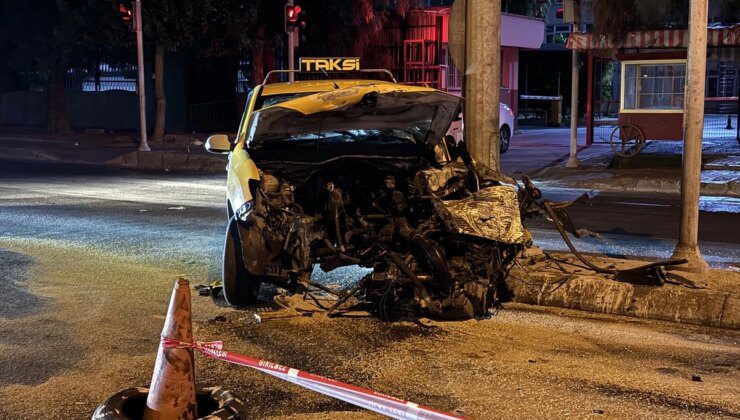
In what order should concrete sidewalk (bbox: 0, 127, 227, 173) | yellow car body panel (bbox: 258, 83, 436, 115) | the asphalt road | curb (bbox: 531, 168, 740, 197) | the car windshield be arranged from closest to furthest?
the asphalt road
yellow car body panel (bbox: 258, 83, 436, 115)
the car windshield
curb (bbox: 531, 168, 740, 197)
concrete sidewalk (bbox: 0, 127, 227, 173)

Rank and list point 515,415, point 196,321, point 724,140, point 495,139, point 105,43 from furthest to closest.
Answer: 1. point 105,43
2. point 724,140
3. point 495,139
4. point 196,321
5. point 515,415

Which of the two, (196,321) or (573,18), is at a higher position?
(573,18)

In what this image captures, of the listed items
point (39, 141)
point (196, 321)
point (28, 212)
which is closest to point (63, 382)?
point (196, 321)

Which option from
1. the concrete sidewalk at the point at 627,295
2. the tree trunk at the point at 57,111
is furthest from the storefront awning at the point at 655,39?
the tree trunk at the point at 57,111

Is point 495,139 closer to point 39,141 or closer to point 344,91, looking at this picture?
point 344,91

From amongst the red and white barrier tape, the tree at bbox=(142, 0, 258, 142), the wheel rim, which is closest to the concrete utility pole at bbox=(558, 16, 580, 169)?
the wheel rim

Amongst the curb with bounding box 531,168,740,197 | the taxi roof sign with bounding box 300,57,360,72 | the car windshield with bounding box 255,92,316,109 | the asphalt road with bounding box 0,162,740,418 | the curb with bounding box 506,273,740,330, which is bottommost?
the asphalt road with bounding box 0,162,740,418

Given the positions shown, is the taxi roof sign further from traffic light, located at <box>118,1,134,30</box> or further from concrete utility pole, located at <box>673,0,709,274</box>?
traffic light, located at <box>118,1,134,30</box>

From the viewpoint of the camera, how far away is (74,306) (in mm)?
7203

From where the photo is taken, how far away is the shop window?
20.8 metres

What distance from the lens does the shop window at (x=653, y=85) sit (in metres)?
20.8

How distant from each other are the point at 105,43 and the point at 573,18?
588 inches

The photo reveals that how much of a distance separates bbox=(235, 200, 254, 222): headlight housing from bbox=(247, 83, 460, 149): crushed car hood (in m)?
0.62

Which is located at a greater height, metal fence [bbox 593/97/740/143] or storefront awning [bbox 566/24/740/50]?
storefront awning [bbox 566/24/740/50]
